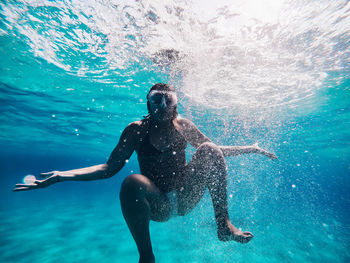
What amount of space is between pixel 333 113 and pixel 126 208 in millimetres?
23282

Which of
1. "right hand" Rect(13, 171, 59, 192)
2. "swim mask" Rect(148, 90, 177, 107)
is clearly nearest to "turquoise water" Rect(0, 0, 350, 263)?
"swim mask" Rect(148, 90, 177, 107)

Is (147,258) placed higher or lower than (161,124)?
lower

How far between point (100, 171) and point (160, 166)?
42.3 inches

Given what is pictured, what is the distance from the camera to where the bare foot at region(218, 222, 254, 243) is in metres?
2.91

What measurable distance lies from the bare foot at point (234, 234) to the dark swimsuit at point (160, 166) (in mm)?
1073

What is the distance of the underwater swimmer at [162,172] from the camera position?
2.67m

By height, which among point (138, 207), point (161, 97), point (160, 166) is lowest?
point (138, 207)

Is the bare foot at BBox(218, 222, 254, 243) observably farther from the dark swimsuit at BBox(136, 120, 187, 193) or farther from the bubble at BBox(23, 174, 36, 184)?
the bubble at BBox(23, 174, 36, 184)

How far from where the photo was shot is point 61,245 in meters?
10.7

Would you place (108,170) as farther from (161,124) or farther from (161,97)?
(161,97)

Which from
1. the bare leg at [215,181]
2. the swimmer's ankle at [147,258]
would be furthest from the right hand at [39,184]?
the bare leg at [215,181]

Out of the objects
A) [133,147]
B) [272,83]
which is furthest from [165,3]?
[272,83]

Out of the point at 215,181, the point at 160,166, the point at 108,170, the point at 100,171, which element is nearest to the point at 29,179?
the point at 100,171

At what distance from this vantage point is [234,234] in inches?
116
